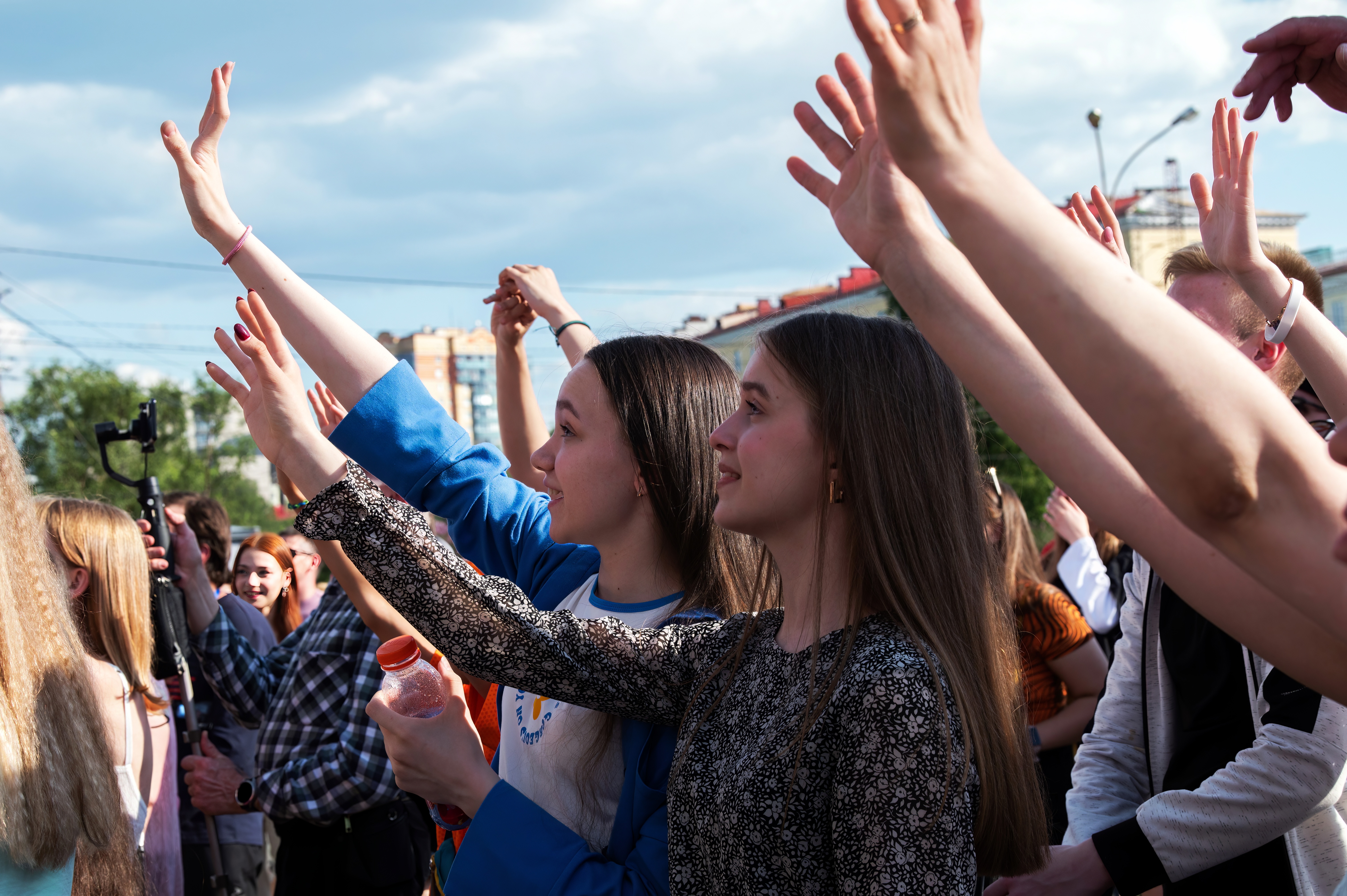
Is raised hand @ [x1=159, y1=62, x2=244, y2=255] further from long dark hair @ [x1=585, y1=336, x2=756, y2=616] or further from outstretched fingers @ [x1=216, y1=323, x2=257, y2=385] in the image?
long dark hair @ [x1=585, y1=336, x2=756, y2=616]

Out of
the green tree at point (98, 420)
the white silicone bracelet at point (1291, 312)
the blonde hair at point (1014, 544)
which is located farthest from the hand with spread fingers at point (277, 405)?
the green tree at point (98, 420)

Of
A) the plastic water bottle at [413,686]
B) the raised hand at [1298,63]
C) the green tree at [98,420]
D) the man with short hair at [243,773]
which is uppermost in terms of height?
the green tree at [98,420]

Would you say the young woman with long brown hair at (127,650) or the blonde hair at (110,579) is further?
the blonde hair at (110,579)

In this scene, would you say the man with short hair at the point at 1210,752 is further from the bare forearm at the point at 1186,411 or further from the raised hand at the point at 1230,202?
the bare forearm at the point at 1186,411

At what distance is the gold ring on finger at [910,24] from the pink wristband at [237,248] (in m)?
1.73

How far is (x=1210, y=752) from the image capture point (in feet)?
6.93

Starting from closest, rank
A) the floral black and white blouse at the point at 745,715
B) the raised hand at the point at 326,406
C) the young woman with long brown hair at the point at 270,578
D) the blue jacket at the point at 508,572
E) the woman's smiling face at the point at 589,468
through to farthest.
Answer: the floral black and white blouse at the point at 745,715, the blue jacket at the point at 508,572, the woman's smiling face at the point at 589,468, the raised hand at the point at 326,406, the young woman with long brown hair at the point at 270,578

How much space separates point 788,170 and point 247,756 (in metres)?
4.34

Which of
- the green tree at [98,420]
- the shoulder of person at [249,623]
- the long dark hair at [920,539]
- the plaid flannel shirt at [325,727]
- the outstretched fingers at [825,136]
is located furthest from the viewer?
the green tree at [98,420]

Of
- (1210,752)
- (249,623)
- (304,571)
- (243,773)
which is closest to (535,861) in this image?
(1210,752)

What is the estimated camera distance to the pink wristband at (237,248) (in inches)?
87.2

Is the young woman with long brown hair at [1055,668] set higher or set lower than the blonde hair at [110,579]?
lower

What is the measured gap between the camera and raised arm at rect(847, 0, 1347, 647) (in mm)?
792

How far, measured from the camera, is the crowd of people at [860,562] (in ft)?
2.80
